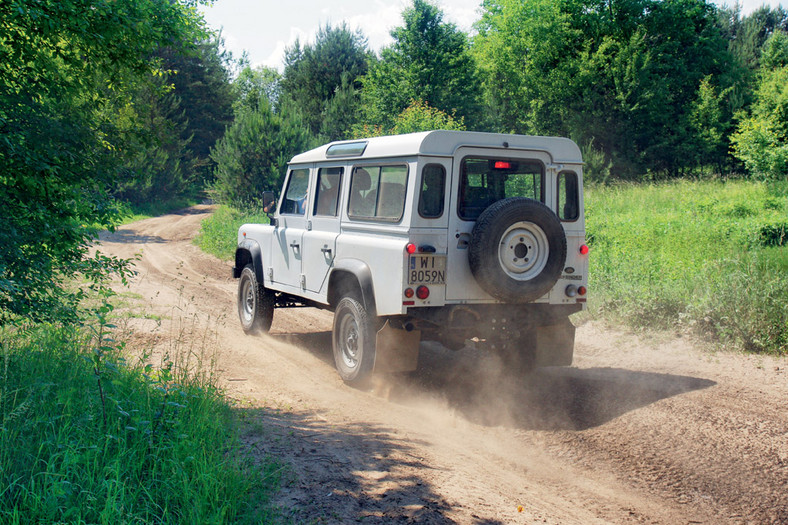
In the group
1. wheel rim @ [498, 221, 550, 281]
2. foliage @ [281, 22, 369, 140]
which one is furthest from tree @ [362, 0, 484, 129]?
wheel rim @ [498, 221, 550, 281]

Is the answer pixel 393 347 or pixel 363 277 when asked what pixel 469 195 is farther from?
pixel 393 347

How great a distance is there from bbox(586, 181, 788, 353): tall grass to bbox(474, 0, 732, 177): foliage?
19136 mm

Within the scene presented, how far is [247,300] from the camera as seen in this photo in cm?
975

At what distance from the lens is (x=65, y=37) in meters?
6.46

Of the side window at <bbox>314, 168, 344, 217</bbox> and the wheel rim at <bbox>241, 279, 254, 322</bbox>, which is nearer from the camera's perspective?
the side window at <bbox>314, 168, 344, 217</bbox>

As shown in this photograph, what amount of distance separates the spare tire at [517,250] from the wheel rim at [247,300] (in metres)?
4.61

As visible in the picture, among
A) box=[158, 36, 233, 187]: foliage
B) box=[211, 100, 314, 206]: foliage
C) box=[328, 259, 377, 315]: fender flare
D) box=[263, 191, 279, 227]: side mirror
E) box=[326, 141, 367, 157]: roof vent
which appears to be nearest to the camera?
box=[328, 259, 377, 315]: fender flare

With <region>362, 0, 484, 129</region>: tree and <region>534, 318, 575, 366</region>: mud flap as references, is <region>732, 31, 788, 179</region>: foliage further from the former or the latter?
<region>534, 318, 575, 366</region>: mud flap

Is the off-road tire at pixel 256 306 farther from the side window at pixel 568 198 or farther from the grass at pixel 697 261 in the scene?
the grass at pixel 697 261

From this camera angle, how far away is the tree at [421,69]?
104ft

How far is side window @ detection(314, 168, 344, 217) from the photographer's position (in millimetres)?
7570

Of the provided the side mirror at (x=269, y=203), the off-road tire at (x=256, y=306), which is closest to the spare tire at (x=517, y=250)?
the side mirror at (x=269, y=203)

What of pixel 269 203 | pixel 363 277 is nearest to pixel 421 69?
pixel 269 203

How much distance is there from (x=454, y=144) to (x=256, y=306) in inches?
170
